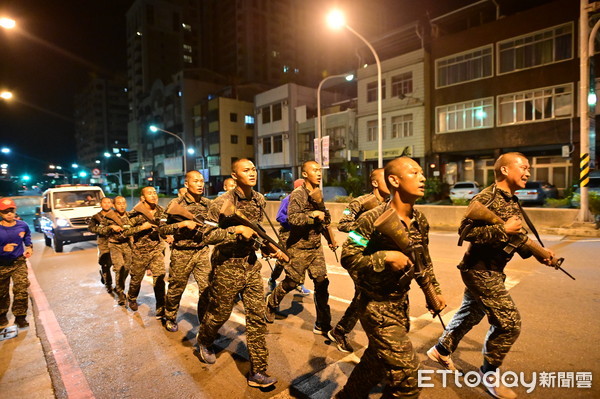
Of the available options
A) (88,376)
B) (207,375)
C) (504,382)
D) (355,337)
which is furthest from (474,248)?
(88,376)

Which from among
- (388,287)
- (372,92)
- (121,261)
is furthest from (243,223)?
(372,92)

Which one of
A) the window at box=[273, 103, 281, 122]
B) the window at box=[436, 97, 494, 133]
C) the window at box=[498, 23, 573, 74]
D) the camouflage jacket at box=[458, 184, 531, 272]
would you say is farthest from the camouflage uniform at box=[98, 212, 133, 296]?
the window at box=[273, 103, 281, 122]

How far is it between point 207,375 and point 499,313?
2681 mm

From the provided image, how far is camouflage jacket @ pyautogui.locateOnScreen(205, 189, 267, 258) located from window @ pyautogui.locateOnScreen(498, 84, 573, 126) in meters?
24.6

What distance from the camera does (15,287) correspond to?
477cm

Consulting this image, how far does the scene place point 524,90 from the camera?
22.5 metres

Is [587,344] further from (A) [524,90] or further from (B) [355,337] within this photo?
(A) [524,90]

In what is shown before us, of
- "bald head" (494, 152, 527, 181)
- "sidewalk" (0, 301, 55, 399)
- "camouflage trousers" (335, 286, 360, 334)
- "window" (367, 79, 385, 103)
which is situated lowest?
"sidewalk" (0, 301, 55, 399)

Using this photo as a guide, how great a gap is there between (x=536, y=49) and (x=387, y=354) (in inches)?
1049

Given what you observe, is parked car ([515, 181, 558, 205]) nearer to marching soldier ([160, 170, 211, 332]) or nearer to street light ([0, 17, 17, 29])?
marching soldier ([160, 170, 211, 332])

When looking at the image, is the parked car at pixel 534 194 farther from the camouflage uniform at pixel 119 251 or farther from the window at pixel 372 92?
the camouflage uniform at pixel 119 251

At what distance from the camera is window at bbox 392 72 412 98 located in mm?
27250

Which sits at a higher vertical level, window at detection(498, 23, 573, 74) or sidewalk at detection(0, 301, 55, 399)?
window at detection(498, 23, 573, 74)

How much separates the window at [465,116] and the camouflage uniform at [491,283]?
24252 mm
